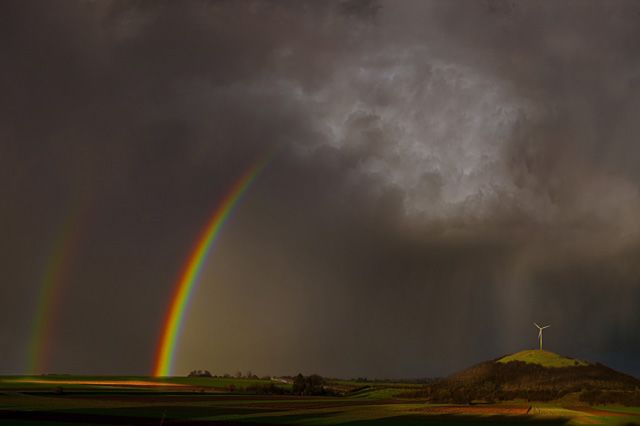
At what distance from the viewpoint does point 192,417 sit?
8825cm

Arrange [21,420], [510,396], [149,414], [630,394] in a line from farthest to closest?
[510,396] → [630,394] → [149,414] → [21,420]

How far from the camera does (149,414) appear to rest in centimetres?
9119

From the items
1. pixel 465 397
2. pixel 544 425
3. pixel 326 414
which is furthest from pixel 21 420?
pixel 465 397

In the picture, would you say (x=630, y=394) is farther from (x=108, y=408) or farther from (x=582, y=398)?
(x=108, y=408)

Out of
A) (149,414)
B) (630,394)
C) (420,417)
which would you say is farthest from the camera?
(630,394)

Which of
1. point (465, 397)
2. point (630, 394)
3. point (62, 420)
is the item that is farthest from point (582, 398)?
point (62, 420)

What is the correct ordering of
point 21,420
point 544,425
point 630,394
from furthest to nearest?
point 630,394, point 544,425, point 21,420

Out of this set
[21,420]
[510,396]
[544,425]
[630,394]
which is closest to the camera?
[21,420]

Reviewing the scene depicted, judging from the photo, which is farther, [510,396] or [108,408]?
[510,396]

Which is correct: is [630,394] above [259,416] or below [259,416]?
above

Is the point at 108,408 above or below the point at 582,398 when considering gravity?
below

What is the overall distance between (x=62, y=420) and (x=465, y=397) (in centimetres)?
13627

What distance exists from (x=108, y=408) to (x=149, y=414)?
1402 cm

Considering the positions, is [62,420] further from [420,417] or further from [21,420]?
[420,417]
